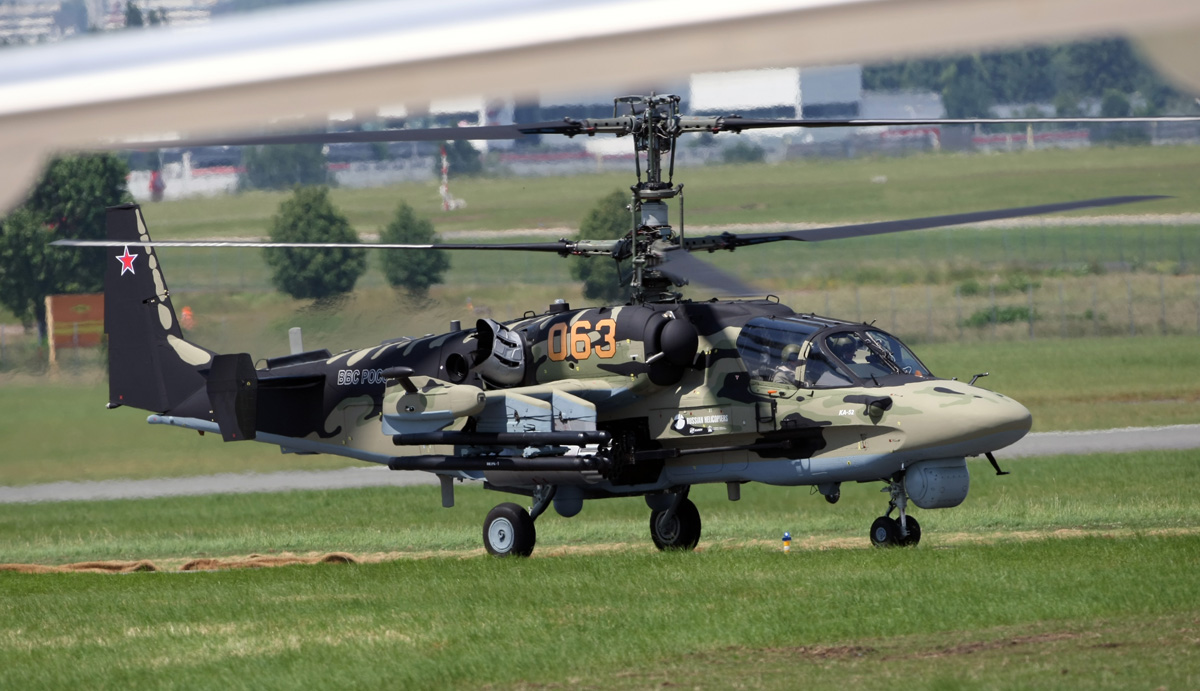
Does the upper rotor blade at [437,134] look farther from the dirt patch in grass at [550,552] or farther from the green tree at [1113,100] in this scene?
the green tree at [1113,100]

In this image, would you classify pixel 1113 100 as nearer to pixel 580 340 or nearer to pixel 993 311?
pixel 580 340

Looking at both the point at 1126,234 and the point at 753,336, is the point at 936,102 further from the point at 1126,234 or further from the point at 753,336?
the point at 1126,234

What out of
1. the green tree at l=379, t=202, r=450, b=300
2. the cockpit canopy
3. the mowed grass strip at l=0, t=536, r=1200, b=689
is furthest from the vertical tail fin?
the green tree at l=379, t=202, r=450, b=300

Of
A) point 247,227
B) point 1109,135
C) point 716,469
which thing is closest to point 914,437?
point 716,469

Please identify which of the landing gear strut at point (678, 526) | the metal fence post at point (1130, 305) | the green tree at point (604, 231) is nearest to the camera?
the landing gear strut at point (678, 526)

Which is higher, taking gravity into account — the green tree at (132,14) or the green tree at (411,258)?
the green tree at (132,14)

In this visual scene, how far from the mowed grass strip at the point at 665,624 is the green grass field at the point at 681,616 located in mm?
32

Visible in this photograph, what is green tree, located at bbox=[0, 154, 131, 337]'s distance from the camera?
34094mm

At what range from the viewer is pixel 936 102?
87.4 feet

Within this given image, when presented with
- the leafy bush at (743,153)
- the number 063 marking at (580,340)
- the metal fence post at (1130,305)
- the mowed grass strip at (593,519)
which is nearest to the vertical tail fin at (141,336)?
the mowed grass strip at (593,519)

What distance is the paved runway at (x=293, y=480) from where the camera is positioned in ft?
95.3

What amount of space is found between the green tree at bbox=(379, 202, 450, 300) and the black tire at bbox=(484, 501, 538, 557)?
58.6 feet

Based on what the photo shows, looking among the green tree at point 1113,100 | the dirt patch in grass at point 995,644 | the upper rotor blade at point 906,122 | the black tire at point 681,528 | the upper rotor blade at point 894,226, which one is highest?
the green tree at point 1113,100

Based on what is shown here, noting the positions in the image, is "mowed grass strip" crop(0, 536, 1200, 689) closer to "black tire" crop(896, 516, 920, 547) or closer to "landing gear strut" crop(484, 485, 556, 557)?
"black tire" crop(896, 516, 920, 547)
